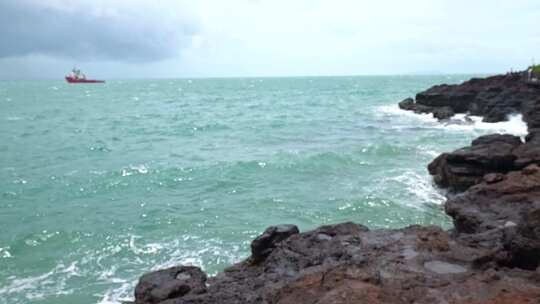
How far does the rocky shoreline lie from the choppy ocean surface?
2931 mm

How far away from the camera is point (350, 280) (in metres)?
6.63

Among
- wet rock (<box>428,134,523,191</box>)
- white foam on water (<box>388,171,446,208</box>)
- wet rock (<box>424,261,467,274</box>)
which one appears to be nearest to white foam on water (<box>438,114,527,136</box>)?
white foam on water (<box>388,171,446,208</box>)

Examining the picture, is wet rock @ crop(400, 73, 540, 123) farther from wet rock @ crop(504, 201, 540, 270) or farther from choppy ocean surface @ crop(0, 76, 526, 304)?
wet rock @ crop(504, 201, 540, 270)

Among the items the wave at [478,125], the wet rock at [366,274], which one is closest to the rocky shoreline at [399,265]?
the wet rock at [366,274]

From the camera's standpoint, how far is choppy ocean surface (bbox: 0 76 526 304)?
43.0 ft

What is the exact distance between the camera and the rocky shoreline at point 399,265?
630cm

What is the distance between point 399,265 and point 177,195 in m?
13.9

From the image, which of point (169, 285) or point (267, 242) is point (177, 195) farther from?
point (169, 285)

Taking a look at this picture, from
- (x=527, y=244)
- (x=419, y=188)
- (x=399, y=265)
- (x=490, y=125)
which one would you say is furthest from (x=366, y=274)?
(x=490, y=125)

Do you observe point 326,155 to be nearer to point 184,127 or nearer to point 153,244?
point 153,244

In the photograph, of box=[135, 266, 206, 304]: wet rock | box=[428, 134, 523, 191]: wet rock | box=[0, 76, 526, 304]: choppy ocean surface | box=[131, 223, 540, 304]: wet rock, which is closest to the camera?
box=[131, 223, 540, 304]: wet rock

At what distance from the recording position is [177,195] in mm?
20125

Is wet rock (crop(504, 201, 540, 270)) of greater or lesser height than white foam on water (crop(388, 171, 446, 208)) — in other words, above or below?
above

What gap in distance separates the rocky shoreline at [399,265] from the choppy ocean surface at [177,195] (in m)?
2.93
